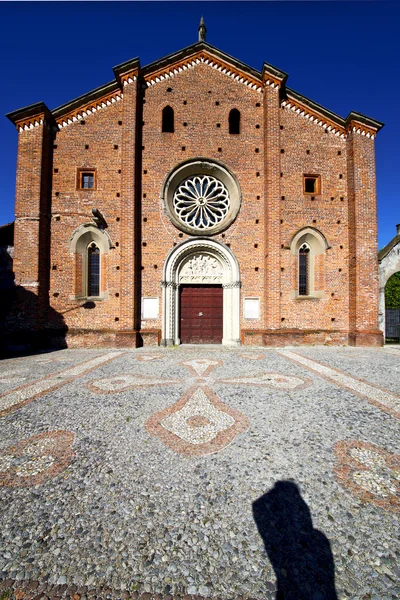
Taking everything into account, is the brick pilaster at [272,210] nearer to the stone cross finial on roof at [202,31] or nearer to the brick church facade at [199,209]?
the brick church facade at [199,209]

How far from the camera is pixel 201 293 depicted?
475 inches

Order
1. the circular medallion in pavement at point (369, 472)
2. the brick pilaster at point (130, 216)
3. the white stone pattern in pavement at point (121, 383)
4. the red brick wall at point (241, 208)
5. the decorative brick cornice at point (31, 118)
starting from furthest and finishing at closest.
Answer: the red brick wall at point (241, 208), the decorative brick cornice at point (31, 118), the brick pilaster at point (130, 216), the white stone pattern in pavement at point (121, 383), the circular medallion in pavement at point (369, 472)

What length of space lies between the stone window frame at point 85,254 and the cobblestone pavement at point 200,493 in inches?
261

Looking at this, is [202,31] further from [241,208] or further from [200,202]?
[241,208]

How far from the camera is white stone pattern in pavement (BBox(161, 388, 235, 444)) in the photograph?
3.39 meters

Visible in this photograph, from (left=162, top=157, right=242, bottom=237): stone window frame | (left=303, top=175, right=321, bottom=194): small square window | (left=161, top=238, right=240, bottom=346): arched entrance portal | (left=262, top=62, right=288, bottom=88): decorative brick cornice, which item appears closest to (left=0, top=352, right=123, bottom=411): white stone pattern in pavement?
(left=161, top=238, right=240, bottom=346): arched entrance portal

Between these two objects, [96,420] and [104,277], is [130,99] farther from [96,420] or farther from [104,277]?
[96,420]

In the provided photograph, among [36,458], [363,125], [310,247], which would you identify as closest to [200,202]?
[310,247]

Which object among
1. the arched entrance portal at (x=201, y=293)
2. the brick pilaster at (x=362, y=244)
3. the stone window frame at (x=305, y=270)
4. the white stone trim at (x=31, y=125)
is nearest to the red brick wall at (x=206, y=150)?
the arched entrance portal at (x=201, y=293)

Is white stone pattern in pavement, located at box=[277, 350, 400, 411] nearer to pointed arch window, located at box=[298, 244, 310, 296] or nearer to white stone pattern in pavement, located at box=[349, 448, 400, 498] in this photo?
white stone pattern in pavement, located at box=[349, 448, 400, 498]

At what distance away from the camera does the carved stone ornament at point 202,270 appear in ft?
38.7

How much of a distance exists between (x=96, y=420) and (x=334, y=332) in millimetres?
10947

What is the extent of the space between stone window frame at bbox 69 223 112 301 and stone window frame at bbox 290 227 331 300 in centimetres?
864

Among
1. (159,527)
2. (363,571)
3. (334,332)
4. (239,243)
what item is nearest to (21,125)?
(239,243)
